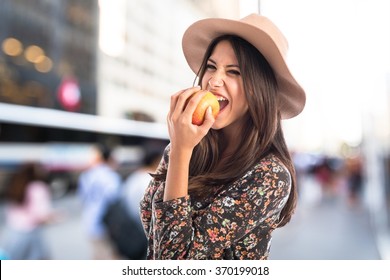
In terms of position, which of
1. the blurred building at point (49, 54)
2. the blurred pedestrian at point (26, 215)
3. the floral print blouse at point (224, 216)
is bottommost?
the floral print blouse at point (224, 216)

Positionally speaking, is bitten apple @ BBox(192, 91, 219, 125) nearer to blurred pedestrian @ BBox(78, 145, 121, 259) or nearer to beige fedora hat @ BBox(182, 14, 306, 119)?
beige fedora hat @ BBox(182, 14, 306, 119)

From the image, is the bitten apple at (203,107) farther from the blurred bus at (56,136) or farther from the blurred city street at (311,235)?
the blurred bus at (56,136)

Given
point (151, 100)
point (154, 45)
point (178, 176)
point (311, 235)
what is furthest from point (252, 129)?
point (311, 235)

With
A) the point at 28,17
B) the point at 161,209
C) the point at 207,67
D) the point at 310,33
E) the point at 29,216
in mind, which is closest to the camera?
the point at 161,209

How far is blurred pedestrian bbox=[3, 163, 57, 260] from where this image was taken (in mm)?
2723

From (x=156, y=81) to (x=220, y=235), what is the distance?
1.20 m

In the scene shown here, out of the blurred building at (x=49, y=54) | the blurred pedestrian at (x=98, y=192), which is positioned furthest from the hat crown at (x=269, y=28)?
the blurred building at (x=49, y=54)

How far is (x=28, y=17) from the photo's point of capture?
601 cm

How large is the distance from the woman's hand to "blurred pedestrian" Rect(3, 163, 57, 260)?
2328 mm

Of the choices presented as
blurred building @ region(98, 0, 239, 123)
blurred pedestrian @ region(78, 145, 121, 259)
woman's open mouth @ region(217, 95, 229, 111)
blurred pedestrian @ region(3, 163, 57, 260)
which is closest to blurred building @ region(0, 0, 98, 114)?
blurred building @ region(98, 0, 239, 123)

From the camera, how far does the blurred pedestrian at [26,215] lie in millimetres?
2723

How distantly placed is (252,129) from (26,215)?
7.79 ft

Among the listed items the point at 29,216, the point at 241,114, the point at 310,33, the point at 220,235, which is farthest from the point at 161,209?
the point at 29,216

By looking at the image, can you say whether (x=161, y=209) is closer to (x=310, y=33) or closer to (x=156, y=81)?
(x=310, y=33)
